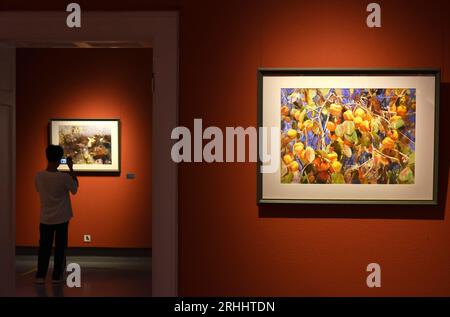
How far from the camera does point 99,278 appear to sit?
21.2ft

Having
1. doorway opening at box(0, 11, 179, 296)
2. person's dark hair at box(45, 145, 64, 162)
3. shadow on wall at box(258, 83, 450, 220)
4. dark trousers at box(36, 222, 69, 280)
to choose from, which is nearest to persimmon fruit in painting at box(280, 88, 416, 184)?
shadow on wall at box(258, 83, 450, 220)

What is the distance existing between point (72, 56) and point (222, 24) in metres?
4.93

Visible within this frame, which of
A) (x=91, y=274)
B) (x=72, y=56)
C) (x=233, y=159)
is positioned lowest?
(x=91, y=274)

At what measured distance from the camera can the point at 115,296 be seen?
5.56 meters

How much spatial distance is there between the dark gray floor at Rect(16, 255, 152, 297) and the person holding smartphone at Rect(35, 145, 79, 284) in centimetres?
33

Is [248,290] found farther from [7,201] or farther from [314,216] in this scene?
[7,201]

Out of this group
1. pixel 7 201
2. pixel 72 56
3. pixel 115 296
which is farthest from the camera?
pixel 72 56

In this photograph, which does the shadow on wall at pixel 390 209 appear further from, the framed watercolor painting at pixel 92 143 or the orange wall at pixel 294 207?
the framed watercolor painting at pixel 92 143

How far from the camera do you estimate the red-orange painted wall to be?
313 centimetres

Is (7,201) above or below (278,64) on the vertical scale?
below

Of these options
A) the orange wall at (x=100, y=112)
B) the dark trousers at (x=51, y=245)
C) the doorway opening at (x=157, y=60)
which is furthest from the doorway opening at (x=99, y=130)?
the doorway opening at (x=157, y=60)

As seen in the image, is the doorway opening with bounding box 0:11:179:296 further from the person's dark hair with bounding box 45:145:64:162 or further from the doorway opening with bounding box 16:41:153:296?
the doorway opening with bounding box 16:41:153:296

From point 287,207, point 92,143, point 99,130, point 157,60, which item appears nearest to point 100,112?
point 99,130
